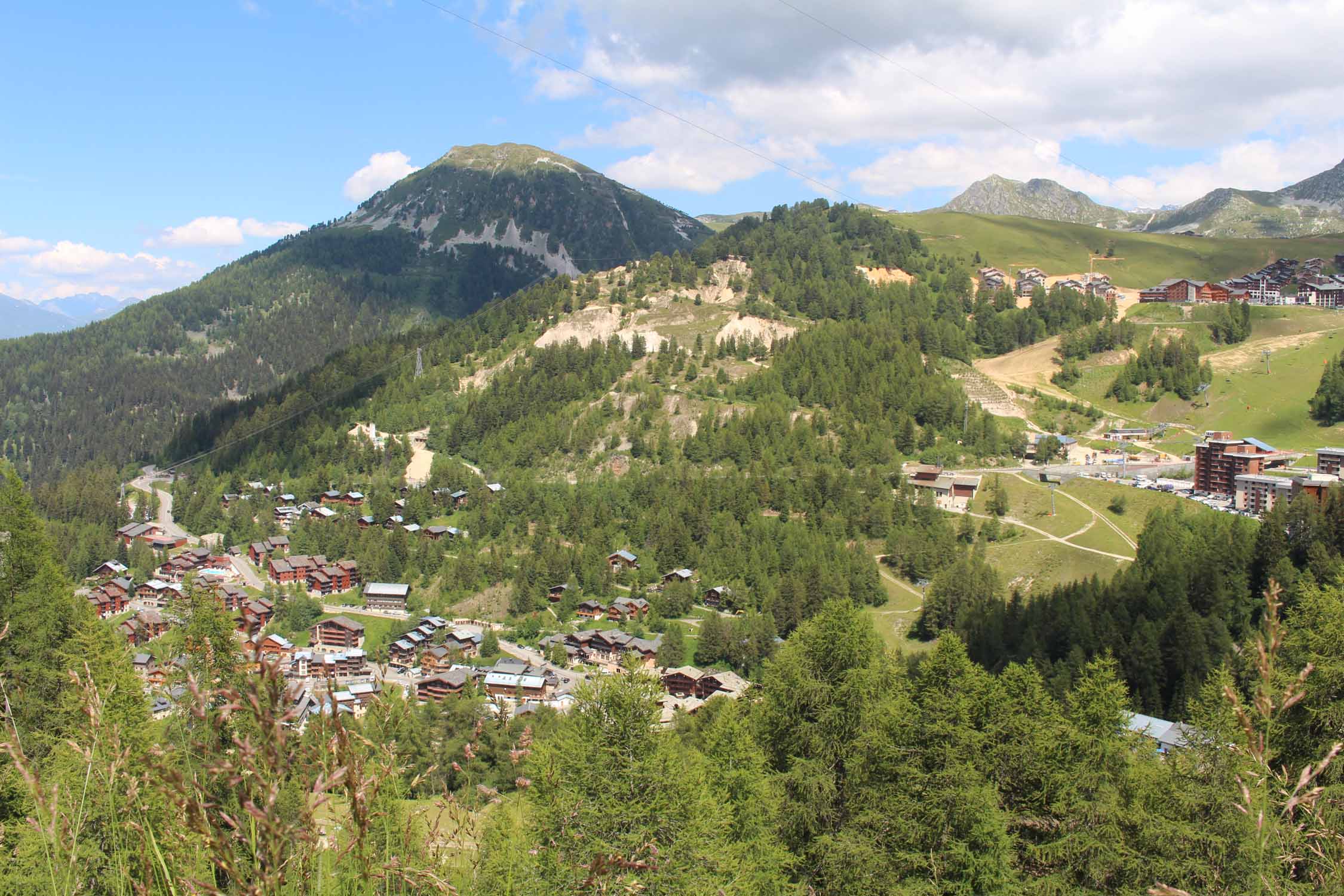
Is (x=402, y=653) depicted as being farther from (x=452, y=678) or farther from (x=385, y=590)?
(x=385, y=590)

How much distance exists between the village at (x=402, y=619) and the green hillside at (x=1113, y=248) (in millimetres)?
94836

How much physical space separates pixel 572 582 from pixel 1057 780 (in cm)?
4437

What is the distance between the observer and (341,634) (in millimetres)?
53094

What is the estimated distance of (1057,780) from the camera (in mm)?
14859

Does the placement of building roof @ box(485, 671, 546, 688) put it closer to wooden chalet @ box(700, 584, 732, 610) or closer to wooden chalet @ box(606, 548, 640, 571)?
wooden chalet @ box(700, 584, 732, 610)

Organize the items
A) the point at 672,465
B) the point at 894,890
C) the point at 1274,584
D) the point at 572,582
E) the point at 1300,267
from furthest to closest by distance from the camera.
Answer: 1. the point at 1300,267
2. the point at 672,465
3. the point at 572,582
4. the point at 894,890
5. the point at 1274,584

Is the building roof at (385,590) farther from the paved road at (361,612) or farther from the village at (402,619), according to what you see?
the paved road at (361,612)

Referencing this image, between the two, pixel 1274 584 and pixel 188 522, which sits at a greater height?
pixel 1274 584

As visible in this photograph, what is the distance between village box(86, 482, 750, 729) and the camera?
43469 mm

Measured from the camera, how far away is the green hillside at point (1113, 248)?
418 feet

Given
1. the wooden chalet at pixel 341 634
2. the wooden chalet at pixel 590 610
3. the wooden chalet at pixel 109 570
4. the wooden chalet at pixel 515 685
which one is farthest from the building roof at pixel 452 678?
the wooden chalet at pixel 109 570

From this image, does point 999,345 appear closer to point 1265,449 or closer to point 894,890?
point 1265,449

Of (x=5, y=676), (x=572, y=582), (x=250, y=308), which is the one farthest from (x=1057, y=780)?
(x=250, y=308)

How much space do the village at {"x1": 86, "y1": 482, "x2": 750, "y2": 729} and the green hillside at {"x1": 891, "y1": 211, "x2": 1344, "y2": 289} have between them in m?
94.8
